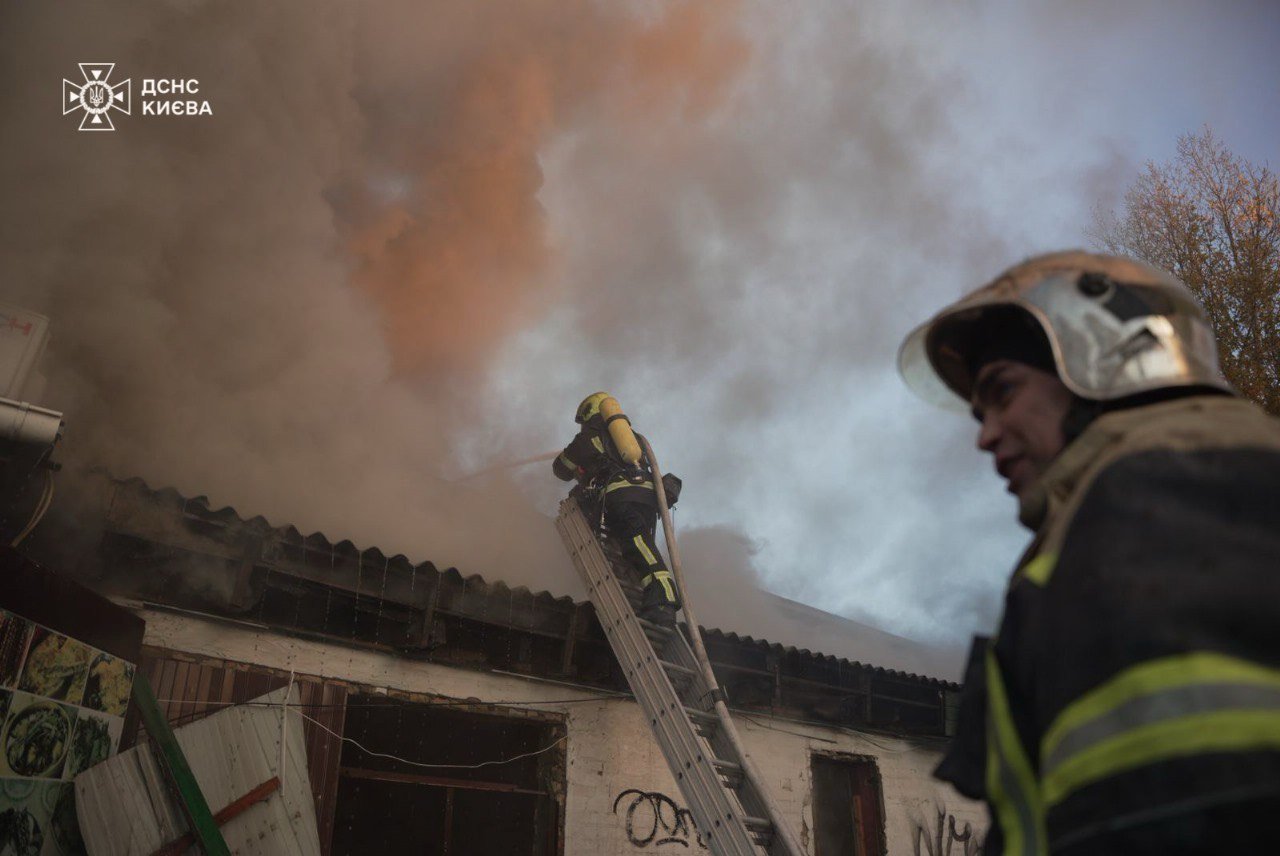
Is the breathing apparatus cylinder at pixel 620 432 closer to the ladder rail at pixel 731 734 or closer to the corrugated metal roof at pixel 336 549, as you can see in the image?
the ladder rail at pixel 731 734

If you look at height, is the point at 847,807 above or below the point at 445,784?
above

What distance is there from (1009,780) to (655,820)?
674cm

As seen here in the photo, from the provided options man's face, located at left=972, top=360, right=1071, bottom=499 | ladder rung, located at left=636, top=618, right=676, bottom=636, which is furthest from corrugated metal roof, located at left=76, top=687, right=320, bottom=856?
man's face, located at left=972, top=360, right=1071, bottom=499

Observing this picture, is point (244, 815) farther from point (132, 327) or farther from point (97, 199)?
point (97, 199)

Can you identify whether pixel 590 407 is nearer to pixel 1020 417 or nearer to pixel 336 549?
pixel 336 549

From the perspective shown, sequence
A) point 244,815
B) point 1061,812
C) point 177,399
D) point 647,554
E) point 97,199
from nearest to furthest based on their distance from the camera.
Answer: point 1061,812
point 244,815
point 647,554
point 177,399
point 97,199

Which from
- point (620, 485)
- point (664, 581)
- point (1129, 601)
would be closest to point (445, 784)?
point (664, 581)

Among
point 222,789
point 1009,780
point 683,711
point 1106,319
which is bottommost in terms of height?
point 1009,780

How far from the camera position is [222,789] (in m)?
5.14

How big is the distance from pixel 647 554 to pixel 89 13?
27.0 ft

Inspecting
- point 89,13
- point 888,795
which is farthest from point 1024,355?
point 89,13

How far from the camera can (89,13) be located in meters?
9.28

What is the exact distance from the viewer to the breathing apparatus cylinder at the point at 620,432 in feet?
24.3

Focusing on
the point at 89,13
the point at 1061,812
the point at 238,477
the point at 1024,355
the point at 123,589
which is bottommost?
the point at 1061,812
